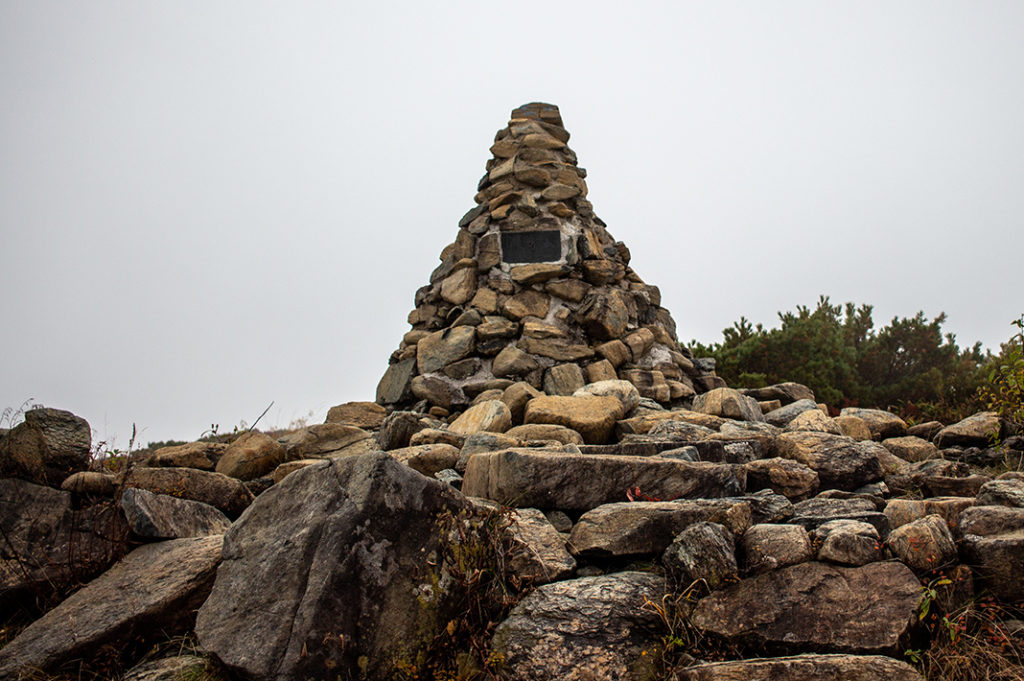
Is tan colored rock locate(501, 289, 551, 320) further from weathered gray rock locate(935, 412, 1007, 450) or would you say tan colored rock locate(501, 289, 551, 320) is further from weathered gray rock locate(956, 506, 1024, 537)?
weathered gray rock locate(956, 506, 1024, 537)

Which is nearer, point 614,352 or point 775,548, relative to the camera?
point 775,548

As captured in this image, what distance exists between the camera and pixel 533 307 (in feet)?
30.4

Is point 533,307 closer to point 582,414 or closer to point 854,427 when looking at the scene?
point 582,414

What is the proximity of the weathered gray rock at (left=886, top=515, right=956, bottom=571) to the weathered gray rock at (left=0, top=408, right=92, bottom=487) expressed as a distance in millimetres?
4757

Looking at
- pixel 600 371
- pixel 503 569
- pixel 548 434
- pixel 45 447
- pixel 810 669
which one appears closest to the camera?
pixel 810 669

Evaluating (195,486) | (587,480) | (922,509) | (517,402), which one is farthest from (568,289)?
(922,509)

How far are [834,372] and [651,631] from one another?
9.95 m

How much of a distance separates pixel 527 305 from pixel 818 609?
663 cm

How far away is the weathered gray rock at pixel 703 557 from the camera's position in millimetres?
3137

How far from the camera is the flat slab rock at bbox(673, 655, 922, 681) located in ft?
8.63

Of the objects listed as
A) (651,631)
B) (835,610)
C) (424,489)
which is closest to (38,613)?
(424,489)

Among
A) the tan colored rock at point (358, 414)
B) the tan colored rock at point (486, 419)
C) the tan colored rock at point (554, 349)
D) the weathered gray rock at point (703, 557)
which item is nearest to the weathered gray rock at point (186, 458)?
the tan colored rock at point (486, 419)

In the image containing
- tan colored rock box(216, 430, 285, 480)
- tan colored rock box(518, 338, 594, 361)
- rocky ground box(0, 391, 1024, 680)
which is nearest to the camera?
rocky ground box(0, 391, 1024, 680)

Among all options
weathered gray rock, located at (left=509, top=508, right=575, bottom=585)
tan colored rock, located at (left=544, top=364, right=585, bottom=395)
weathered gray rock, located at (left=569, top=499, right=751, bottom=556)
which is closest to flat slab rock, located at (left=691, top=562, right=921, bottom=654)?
weathered gray rock, located at (left=569, top=499, right=751, bottom=556)
